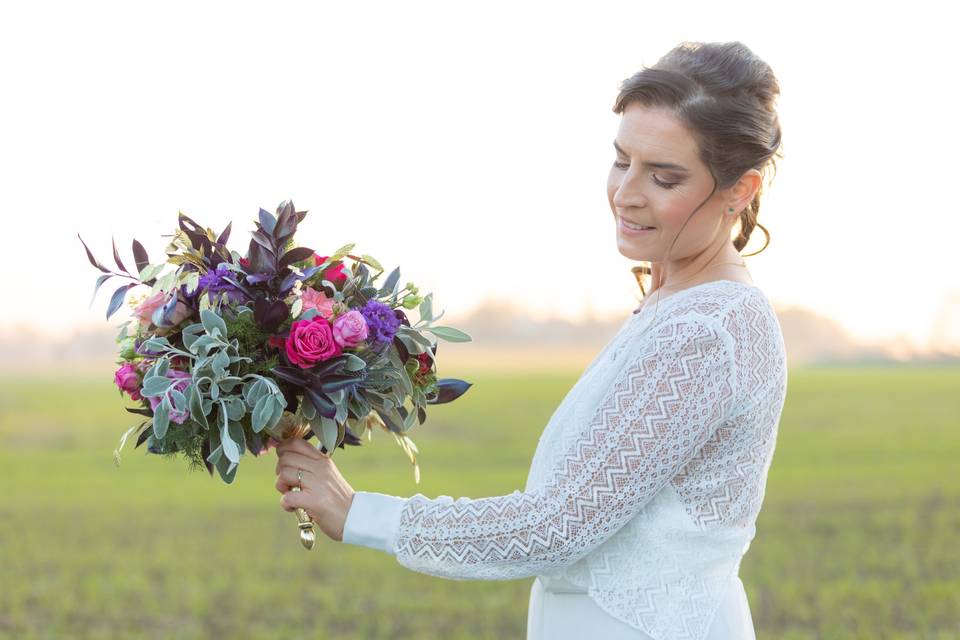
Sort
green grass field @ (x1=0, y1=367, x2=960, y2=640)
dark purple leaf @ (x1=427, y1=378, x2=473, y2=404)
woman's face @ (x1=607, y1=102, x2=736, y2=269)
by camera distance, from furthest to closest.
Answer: green grass field @ (x1=0, y1=367, x2=960, y2=640), dark purple leaf @ (x1=427, y1=378, x2=473, y2=404), woman's face @ (x1=607, y1=102, x2=736, y2=269)

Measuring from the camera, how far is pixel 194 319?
212 centimetres

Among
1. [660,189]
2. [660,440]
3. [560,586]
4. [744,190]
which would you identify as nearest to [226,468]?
[560,586]

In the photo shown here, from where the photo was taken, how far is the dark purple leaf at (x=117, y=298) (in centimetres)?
220

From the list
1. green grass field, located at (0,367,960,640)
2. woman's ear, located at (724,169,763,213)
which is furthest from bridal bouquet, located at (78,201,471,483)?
green grass field, located at (0,367,960,640)

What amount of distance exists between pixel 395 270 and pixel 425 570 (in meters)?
0.65

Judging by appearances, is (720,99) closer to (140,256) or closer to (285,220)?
(285,220)

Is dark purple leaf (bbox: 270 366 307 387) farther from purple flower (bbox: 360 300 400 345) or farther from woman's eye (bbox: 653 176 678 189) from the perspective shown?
woman's eye (bbox: 653 176 678 189)

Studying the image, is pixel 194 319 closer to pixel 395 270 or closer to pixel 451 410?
pixel 395 270

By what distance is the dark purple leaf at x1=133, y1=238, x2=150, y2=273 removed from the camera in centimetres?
Answer: 222

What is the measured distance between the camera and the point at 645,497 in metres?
1.92

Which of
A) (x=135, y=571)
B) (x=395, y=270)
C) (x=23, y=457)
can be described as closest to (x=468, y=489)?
(x=135, y=571)

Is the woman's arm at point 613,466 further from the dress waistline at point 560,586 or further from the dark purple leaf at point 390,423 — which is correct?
the dark purple leaf at point 390,423

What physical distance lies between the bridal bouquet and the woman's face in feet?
1.48

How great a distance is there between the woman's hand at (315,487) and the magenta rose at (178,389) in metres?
0.23
